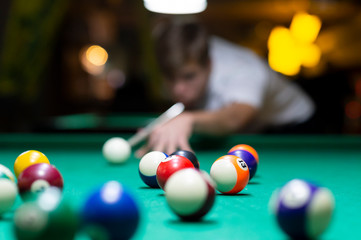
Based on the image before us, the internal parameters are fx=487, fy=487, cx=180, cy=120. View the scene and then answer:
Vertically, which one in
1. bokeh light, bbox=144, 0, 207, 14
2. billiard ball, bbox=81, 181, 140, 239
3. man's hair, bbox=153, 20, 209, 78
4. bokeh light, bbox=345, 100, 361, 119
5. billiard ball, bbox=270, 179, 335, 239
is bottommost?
bokeh light, bbox=345, 100, 361, 119

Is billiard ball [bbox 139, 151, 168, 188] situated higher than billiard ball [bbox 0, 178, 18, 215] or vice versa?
billiard ball [bbox 0, 178, 18, 215]

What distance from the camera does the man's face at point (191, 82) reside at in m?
4.38

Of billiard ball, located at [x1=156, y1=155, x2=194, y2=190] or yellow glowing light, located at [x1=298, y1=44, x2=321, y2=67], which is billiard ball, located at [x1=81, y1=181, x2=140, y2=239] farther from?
yellow glowing light, located at [x1=298, y1=44, x2=321, y2=67]

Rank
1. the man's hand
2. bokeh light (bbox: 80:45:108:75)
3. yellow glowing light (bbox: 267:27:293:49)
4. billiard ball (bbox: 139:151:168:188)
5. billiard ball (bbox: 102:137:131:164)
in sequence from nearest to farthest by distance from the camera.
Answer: billiard ball (bbox: 139:151:168:188), billiard ball (bbox: 102:137:131:164), the man's hand, yellow glowing light (bbox: 267:27:293:49), bokeh light (bbox: 80:45:108:75)

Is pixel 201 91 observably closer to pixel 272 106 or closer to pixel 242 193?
pixel 272 106

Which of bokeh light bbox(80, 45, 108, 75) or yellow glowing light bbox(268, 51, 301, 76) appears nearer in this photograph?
yellow glowing light bbox(268, 51, 301, 76)

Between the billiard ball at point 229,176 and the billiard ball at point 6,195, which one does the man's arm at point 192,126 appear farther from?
the billiard ball at point 6,195

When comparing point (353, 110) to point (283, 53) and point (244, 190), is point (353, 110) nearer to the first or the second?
point (283, 53)

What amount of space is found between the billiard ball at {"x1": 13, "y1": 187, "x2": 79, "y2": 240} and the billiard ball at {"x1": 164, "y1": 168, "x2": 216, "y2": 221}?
344 mm

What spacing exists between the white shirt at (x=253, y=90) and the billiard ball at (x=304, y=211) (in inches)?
110

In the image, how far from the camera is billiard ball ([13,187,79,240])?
975 mm

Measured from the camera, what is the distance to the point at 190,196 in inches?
51.2

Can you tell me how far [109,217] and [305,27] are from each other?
1193cm

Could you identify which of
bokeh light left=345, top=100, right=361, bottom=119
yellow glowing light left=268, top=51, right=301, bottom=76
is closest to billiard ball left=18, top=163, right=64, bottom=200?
bokeh light left=345, top=100, right=361, bottom=119
